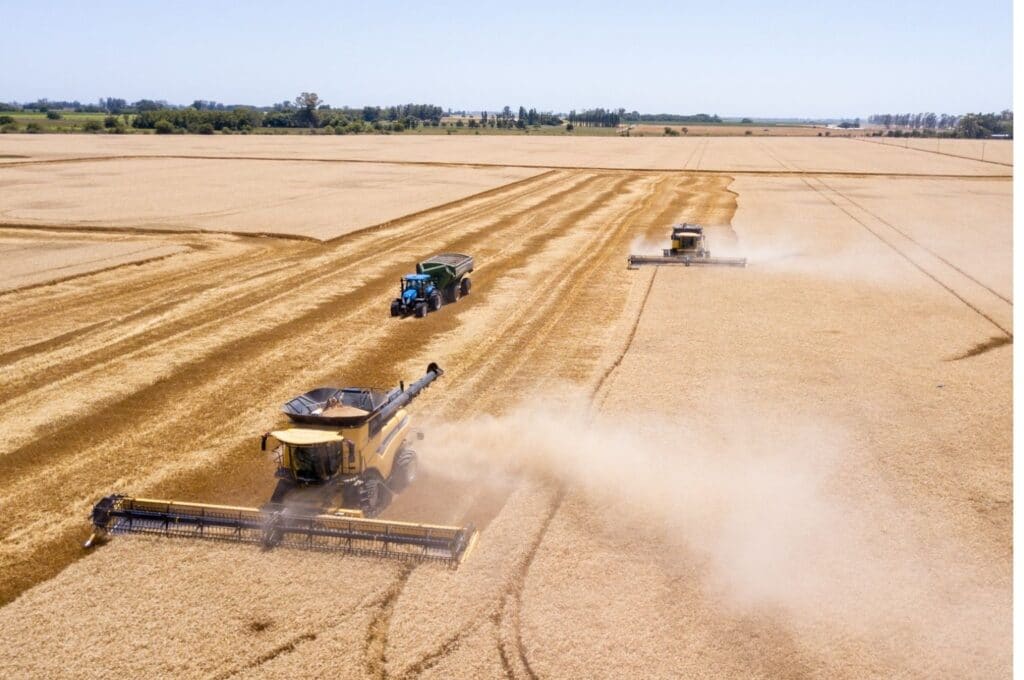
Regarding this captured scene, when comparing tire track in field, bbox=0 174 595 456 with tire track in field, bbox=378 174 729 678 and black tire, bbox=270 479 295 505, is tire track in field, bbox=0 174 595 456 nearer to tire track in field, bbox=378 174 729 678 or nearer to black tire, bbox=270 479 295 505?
black tire, bbox=270 479 295 505

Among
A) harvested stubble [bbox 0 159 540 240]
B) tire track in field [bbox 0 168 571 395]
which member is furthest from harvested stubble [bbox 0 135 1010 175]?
tire track in field [bbox 0 168 571 395]

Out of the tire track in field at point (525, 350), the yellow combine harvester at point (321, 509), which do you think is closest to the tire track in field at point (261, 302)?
the yellow combine harvester at point (321, 509)

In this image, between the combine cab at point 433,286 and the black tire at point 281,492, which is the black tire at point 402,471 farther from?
the combine cab at point 433,286

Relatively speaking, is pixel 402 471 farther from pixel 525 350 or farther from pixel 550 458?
pixel 525 350

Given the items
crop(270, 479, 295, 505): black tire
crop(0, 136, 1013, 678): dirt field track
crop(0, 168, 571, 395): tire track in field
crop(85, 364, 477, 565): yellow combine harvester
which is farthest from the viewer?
crop(0, 168, 571, 395): tire track in field

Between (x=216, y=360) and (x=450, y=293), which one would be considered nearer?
(x=216, y=360)

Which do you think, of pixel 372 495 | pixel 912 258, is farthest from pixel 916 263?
pixel 372 495
